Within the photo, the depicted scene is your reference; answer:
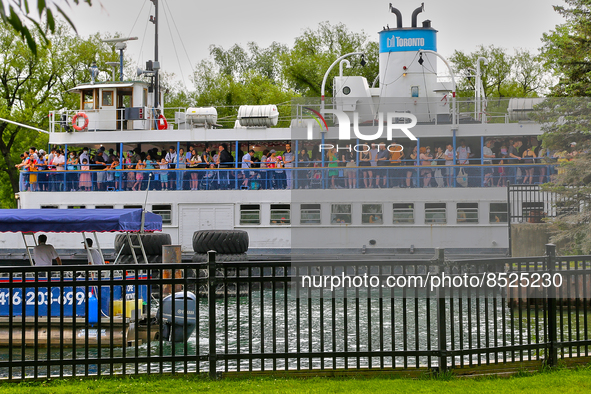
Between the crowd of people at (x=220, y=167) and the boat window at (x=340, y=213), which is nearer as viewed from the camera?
the boat window at (x=340, y=213)

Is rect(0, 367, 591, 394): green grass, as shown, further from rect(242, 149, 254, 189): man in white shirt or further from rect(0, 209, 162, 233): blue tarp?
rect(242, 149, 254, 189): man in white shirt

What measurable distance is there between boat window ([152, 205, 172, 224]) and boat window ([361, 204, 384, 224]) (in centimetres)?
735

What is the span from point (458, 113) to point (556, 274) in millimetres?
17462

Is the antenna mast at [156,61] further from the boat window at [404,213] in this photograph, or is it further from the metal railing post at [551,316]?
the metal railing post at [551,316]

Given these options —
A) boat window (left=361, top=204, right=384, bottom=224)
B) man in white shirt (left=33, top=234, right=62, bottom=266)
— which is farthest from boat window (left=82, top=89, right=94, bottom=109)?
man in white shirt (left=33, top=234, right=62, bottom=266)

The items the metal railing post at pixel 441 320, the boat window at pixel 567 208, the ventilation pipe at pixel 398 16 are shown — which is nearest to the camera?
the metal railing post at pixel 441 320

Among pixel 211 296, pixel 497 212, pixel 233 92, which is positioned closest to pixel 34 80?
pixel 233 92

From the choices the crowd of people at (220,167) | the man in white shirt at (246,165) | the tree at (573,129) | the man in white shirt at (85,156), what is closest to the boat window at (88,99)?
the crowd of people at (220,167)

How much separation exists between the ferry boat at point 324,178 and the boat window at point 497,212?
0.14 feet

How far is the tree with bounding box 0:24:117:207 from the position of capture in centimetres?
3966

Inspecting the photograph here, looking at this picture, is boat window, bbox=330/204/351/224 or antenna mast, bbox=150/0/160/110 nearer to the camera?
boat window, bbox=330/204/351/224

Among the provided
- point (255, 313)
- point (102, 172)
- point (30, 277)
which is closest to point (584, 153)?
point (255, 313)

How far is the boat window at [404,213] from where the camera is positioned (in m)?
23.8

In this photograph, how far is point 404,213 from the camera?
942 inches
